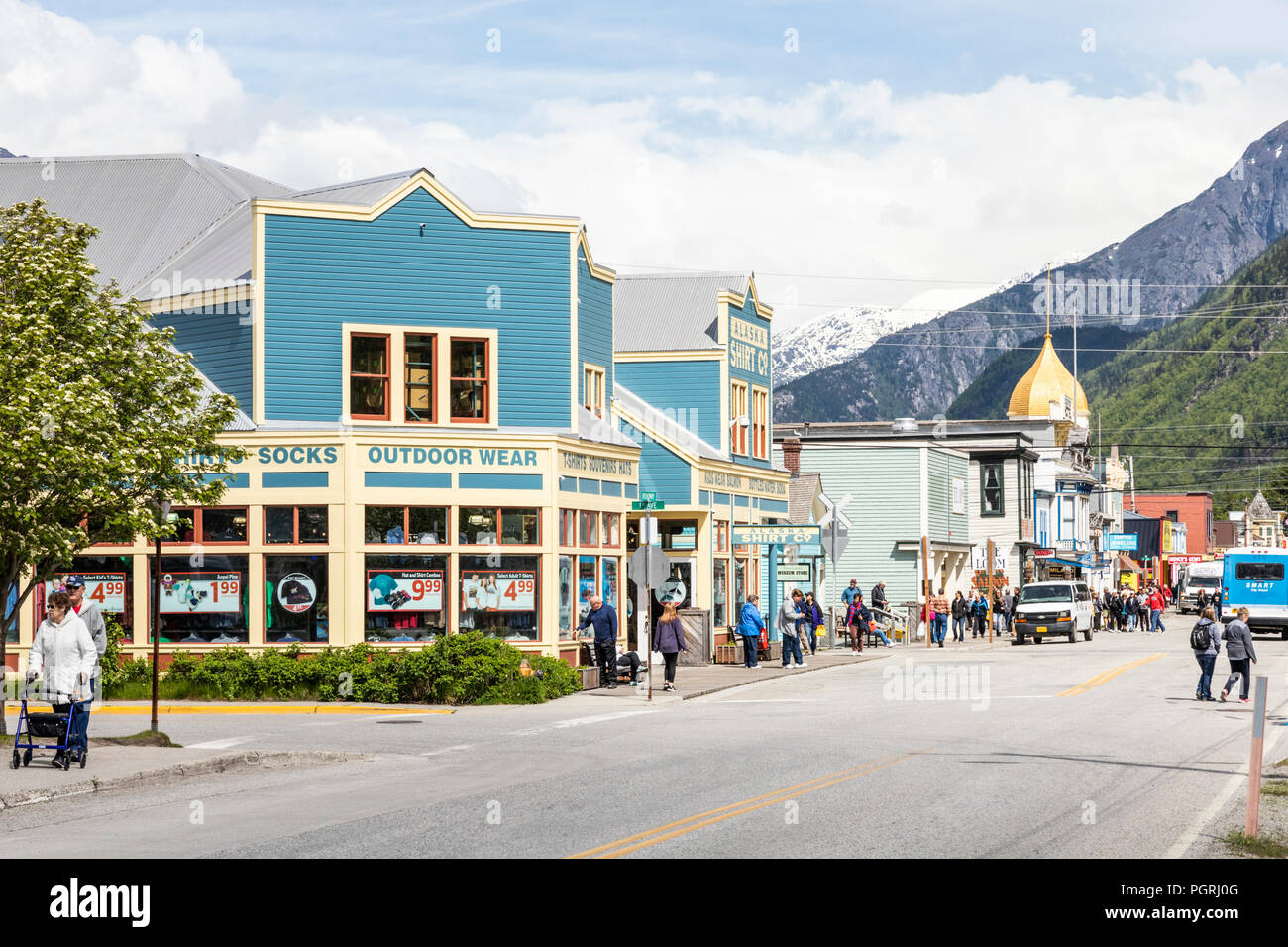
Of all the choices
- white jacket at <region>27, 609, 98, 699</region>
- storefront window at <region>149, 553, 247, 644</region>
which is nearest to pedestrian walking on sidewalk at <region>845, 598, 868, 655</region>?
storefront window at <region>149, 553, 247, 644</region>

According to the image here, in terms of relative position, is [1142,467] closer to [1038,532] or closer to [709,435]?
[1038,532]

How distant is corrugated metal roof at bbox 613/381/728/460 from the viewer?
39531mm

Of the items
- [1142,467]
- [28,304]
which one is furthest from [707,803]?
[1142,467]

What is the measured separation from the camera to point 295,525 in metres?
27.8

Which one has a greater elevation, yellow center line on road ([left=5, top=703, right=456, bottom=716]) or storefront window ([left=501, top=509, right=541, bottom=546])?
storefront window ([left=501, top=509, right=541, bottom=546])

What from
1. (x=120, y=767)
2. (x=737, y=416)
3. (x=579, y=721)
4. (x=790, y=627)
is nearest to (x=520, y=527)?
(x=579, y=721)

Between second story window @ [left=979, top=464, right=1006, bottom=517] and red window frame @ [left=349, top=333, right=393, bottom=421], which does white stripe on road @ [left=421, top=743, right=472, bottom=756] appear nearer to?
red window frame @ [left=349, top=333, right=393, bottom=421]

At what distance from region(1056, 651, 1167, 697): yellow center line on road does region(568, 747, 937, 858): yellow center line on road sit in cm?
1140

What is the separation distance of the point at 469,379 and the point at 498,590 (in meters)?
4.10

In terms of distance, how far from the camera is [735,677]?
32.3 metres

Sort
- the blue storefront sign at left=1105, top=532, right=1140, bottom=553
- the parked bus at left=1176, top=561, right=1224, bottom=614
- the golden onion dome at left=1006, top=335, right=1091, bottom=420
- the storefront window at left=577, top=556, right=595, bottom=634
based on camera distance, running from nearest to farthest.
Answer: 1. the storefront window at left=577, top=556, right=595, bottom=634
2. the parked bus at left=1176, top=561, right=1224, bottom=614
3. the blue storefront sign at left=1105, top=532, right=1140, bottom=553
4. the golden onion dome at left=1006, top=335, right=1091, bottom=420

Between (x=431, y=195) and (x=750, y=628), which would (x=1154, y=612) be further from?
(x=431, y=195)

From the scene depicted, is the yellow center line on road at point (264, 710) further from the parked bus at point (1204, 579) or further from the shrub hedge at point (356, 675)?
the parked bus at point (1204, 579)
